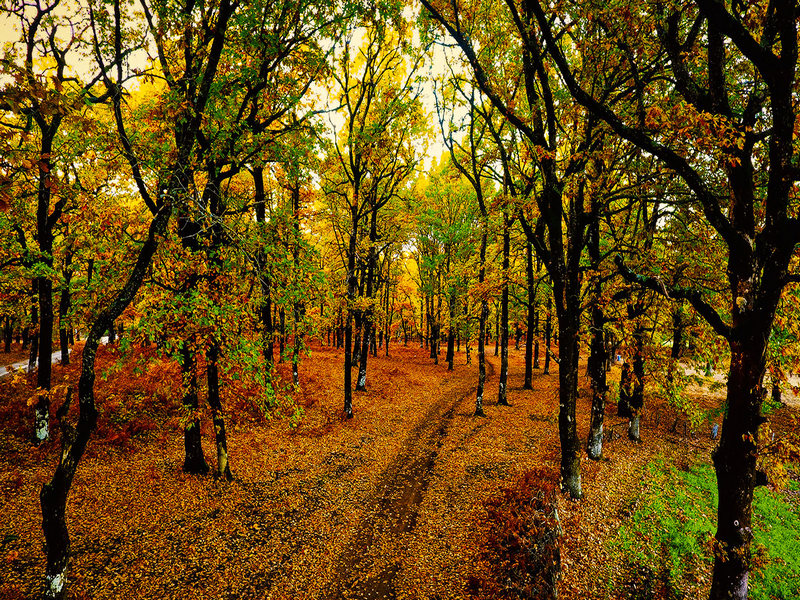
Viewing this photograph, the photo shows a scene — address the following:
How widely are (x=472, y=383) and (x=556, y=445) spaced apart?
1247 cm

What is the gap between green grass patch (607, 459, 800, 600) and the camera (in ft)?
27.6

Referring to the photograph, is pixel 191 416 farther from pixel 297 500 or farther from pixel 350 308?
pixel 350 308

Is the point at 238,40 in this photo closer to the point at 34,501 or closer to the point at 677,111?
the point at 677,111

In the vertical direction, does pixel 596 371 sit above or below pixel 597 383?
above

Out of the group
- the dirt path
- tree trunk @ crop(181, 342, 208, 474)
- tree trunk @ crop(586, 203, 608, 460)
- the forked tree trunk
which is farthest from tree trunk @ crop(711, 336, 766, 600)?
tree trunk @ crop(181, 342, 208, 474)

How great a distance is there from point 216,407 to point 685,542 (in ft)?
48.7

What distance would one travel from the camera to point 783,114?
5.26 metres

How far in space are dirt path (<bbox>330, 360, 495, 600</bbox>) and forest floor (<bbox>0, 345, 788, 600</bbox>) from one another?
0.04 meters

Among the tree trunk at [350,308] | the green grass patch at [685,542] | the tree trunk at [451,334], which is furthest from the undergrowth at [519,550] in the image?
the tree trunk at [451,334]

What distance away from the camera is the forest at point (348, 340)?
596 centimetres

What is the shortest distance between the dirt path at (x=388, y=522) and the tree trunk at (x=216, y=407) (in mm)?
5070

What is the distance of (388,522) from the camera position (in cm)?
1013

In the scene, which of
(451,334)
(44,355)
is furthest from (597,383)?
(44,355)

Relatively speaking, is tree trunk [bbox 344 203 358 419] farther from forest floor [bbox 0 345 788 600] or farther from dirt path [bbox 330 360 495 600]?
dirt path [bbox 330 360 495 600]
